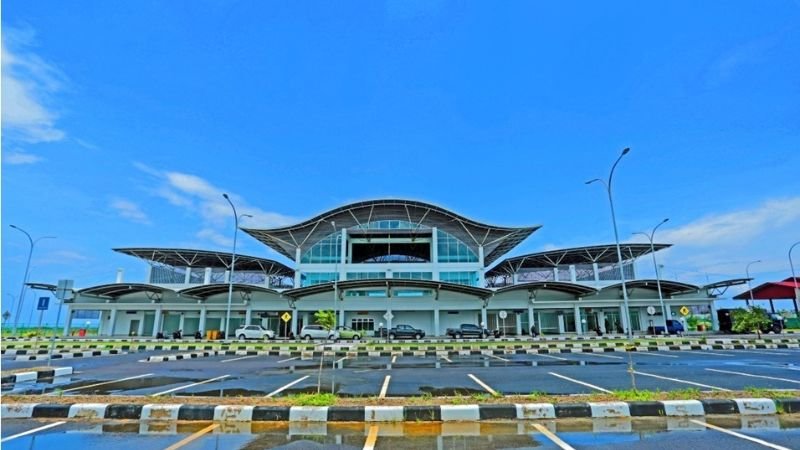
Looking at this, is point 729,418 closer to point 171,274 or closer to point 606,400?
point 606,400

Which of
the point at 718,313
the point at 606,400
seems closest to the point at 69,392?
the point at 606,400

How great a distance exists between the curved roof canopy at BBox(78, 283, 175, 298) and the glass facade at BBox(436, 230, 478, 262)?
99.0 feet

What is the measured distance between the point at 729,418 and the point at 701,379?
176 inches

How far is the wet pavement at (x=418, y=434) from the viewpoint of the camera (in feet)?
16.7

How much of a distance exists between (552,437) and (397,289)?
37761 mm

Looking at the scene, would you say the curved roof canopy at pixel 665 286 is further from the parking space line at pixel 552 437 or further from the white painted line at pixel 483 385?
the parking space line at pixel 552 437

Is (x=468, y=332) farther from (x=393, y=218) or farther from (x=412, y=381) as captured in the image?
(x=412, y=381)

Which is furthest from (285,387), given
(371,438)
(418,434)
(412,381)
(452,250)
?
(452,250)

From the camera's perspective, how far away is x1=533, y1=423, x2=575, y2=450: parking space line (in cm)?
500

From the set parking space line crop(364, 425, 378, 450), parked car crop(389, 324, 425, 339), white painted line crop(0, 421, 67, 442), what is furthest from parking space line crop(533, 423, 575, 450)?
parked car crop(389, 324, 425, 339)

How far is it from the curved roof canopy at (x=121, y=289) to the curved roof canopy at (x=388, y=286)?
589 inches

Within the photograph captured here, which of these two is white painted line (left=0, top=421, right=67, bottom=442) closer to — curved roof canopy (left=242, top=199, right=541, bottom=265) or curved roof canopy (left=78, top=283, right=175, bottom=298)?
curved roof canopy (left=242, top=199, right=541, bottom=265)

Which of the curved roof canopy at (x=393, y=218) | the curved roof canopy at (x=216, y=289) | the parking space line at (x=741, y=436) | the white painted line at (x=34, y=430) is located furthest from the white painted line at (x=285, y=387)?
the curved roof canopy at (x=393, y=218)

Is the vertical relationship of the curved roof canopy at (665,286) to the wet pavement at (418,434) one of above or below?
above
